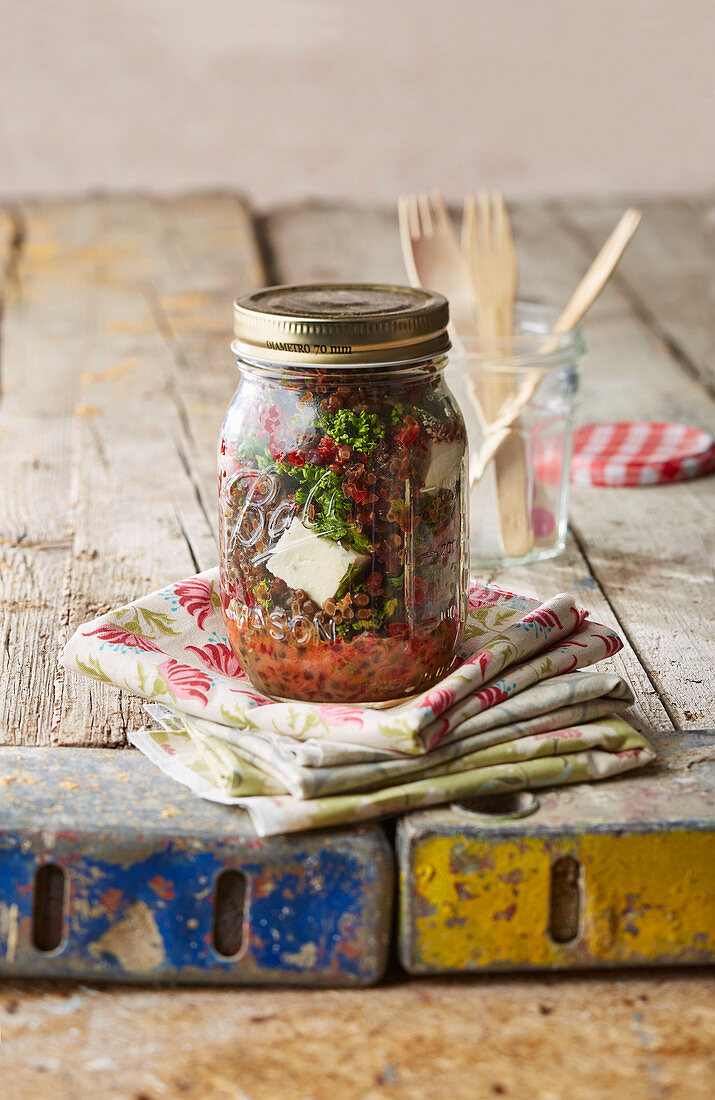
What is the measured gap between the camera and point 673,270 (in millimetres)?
2156

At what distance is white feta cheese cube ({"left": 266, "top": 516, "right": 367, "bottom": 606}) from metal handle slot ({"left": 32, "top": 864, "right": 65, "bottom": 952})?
0.64ft

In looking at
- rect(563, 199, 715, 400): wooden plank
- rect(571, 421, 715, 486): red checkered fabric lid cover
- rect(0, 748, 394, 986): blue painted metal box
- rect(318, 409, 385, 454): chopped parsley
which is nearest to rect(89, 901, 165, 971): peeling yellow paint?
rect(0, 748, 394, 986): blue painted metal box

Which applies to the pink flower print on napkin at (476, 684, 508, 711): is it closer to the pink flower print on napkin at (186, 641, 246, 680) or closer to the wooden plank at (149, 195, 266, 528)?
the pink flower print on napkin at (186, 641, 246, 680)

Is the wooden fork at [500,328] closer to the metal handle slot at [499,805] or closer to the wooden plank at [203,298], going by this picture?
the wooden plank at [203,298]

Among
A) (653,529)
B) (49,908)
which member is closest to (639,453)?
(653,529)

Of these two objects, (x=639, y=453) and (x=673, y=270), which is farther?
(x=673, y=270)

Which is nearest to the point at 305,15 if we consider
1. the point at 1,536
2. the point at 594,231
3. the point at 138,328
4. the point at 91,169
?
the point at 91,169

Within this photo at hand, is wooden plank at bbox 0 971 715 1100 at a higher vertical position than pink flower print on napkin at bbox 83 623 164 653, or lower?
lower

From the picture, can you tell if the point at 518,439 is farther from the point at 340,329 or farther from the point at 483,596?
the point at 340,329

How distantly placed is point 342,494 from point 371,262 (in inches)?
62.1

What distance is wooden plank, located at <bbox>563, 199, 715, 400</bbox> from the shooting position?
1.77 m

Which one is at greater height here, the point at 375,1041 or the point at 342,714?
the point at 342,714

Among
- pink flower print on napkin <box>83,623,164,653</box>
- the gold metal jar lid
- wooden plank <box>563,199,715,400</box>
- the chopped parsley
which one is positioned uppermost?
wooden plank <box>563,199,715,400</box>

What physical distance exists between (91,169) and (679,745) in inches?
99.4
